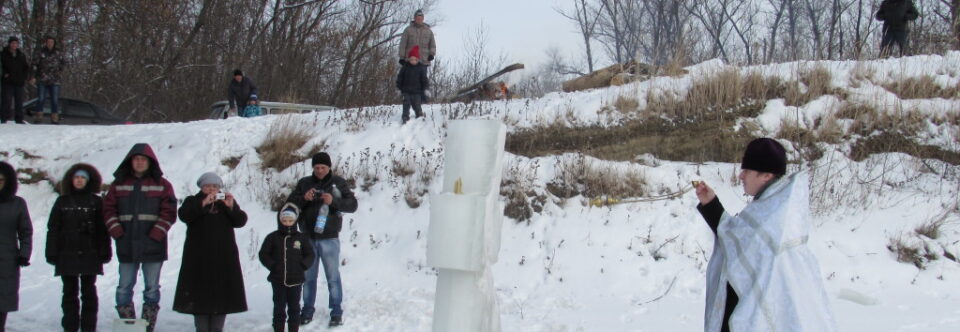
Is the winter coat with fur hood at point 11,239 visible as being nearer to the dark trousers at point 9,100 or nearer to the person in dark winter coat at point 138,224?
the person in dark winter coat at point 138,224

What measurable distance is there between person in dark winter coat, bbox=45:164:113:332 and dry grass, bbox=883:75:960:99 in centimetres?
950

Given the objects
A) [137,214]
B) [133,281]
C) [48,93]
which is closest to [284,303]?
[133,281]

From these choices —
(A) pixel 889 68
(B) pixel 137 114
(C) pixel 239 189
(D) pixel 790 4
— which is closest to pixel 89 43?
(B) pixel 137 114

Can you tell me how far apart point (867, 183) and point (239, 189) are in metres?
7.59

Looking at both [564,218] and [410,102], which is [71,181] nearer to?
[564,218]

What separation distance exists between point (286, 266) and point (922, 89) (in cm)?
859

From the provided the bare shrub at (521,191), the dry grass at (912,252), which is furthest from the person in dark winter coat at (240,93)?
the dry grass at (912,252)

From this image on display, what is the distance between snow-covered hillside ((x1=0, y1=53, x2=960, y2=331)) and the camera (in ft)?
18.3

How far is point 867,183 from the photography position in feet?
23.8

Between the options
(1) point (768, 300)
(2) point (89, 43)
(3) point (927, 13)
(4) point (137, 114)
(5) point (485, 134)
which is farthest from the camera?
(3) point (927, 13)

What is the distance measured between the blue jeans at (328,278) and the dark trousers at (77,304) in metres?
1.55

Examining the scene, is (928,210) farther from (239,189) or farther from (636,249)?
(239,189)

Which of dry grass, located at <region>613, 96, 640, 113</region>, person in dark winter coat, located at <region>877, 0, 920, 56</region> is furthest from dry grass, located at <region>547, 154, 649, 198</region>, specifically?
person in dark winter coat, located at <region>877, 0, 920, 56</region>

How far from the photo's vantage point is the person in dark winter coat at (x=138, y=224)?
15.7 feet
